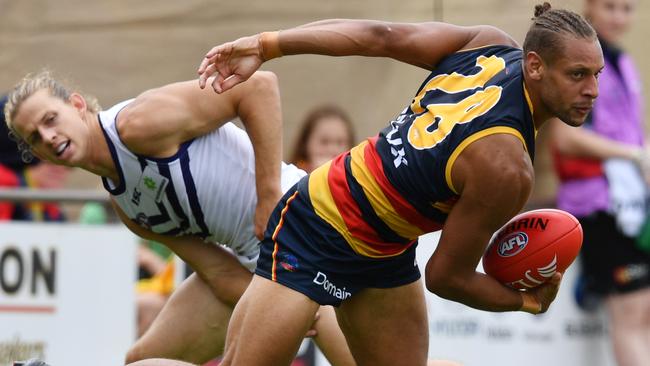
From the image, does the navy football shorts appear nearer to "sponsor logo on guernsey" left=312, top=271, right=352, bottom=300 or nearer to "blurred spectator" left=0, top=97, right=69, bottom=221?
"sponsor logo on guernsey" left=312, top=271, right=352, bottom=300

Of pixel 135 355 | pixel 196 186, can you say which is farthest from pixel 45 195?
pixel 196 186

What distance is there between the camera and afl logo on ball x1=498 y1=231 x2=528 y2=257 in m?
4.78

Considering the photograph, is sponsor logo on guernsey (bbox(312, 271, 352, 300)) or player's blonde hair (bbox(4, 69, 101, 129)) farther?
player's blonde hair (bbox(4, 69, 101, 129))

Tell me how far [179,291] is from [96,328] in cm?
160

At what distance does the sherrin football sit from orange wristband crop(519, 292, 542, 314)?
0.11ft

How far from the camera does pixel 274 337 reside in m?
4.67

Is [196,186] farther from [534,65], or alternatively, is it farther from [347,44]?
[534,65]

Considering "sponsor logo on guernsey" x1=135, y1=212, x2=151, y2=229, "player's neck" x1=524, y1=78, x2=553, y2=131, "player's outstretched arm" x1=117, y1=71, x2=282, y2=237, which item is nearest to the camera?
"player's neck" x1=524, y1=78, x2=553, y2=131

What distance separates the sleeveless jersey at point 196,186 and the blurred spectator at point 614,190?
2.00 meters

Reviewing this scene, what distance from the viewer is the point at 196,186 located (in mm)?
5348

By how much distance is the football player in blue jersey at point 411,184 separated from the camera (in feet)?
14.3

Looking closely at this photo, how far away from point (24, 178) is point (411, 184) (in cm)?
368

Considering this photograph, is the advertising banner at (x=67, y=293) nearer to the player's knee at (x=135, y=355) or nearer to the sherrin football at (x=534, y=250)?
the player's knee at (x=135, y=355)

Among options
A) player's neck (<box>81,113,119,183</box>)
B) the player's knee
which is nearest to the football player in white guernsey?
player's neck (<box>81,113,119,183</box>)
